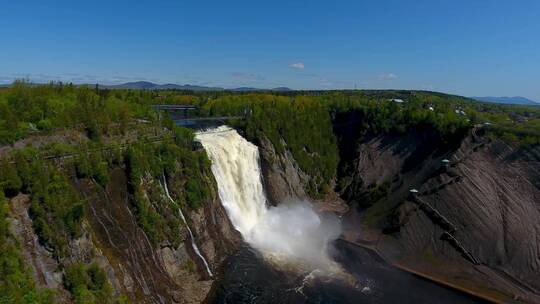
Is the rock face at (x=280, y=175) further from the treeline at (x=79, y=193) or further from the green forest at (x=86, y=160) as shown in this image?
the treeline at (x=79, y=193)

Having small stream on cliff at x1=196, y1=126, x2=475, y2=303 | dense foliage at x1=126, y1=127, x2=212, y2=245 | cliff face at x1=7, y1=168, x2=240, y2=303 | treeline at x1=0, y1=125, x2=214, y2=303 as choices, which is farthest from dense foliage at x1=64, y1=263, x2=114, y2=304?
small stream on cliff at x1=196, y1=126, x2=475, y2=303

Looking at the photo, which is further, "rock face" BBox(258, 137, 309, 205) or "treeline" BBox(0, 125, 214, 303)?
"rock face" BBox(258, 137, 309, 205)

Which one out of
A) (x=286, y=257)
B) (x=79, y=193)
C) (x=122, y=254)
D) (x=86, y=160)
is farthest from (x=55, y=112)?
(x=286, y=257)

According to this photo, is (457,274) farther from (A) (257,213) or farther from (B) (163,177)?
(B) (163,177)

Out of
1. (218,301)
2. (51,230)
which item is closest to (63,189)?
(51,230)

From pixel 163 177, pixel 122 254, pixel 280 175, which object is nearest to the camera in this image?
pixel 122 254

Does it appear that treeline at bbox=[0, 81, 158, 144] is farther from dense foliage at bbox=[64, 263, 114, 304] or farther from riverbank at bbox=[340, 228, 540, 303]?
riverbank at bbox=[340, 228, 540, 303]

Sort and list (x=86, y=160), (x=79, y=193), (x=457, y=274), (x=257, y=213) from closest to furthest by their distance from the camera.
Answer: (x=79, y=193)
(x=86, y=160)
(x=457, y=274)
(x=257, y=213)

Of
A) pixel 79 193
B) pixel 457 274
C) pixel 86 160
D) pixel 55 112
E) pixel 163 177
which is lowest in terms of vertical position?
pixel 457 274
